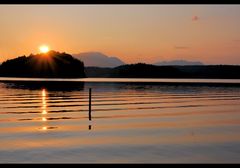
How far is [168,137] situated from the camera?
28.0 meters

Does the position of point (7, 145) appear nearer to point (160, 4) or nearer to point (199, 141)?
point (199, 141)

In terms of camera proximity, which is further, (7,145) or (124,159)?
(7,145)

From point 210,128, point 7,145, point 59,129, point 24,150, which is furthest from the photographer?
point 210,128

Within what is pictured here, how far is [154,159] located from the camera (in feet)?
61.5

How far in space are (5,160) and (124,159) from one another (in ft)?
21.5

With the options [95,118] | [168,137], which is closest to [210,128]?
[168,137]

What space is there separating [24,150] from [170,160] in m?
9.35

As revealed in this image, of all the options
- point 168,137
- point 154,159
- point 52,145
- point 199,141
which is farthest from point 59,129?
point 154,159

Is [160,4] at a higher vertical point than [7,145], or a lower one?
higher

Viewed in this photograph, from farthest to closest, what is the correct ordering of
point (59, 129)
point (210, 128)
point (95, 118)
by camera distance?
point (95, 118) → point (210, 128) → point (59, 129)

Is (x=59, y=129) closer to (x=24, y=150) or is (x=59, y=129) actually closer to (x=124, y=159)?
(x=24, y=150)
